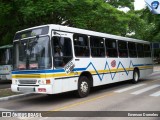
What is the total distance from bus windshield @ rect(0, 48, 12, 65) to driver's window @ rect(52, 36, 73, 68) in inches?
373

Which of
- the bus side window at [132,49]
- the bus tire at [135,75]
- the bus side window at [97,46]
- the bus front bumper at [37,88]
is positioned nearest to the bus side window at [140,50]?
the bus side window at [132,49]

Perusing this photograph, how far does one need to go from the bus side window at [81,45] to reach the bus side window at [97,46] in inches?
19.2

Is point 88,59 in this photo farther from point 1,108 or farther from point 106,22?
point 106,22

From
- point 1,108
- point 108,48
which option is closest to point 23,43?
point 1,108

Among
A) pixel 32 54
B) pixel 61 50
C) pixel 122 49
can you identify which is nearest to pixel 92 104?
pixel 61 50

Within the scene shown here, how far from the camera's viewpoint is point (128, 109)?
9461mm

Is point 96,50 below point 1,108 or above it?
above

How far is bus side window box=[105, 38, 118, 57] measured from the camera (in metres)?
14.6

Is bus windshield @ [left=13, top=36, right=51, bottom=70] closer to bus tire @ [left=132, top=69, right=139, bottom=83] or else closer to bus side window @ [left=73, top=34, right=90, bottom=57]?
bus side window @ [left=73, top=34, right=90, bottom=57]

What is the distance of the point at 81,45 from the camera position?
1245 cm

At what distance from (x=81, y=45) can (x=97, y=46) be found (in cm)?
148

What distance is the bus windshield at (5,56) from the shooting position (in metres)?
20.1

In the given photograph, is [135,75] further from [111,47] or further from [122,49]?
[111,47]

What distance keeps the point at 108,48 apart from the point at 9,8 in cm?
672
